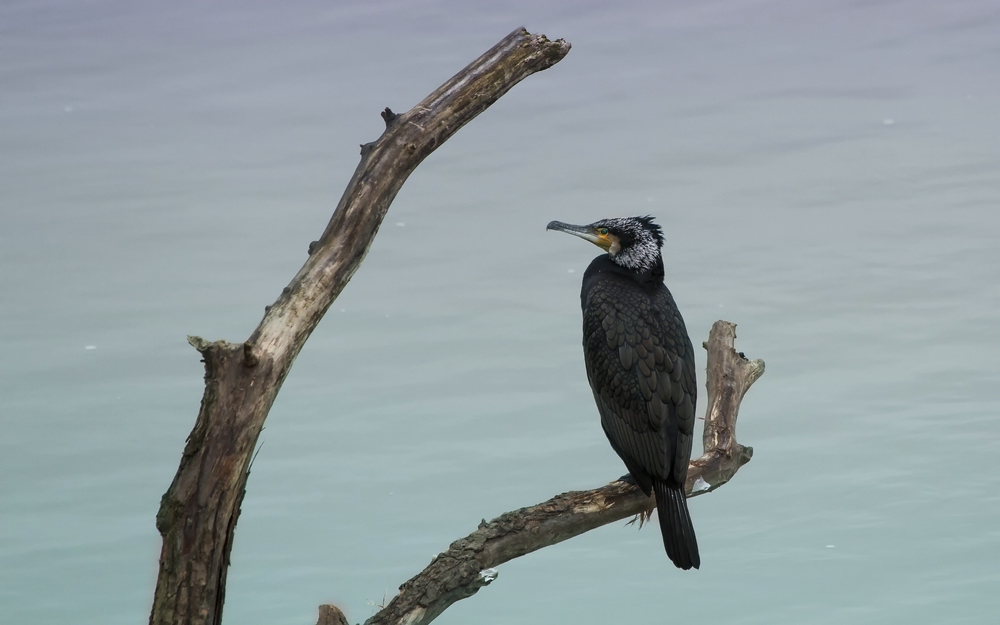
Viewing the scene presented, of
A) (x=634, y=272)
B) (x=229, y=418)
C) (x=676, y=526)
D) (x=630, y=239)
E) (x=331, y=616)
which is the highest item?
(x=630, y=239)

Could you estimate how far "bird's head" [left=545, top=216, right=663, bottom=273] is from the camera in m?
→ 3.47

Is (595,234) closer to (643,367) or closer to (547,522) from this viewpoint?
(643,367)

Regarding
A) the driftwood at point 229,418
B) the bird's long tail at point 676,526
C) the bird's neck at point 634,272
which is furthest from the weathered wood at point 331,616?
the bird's neck at point 634,272

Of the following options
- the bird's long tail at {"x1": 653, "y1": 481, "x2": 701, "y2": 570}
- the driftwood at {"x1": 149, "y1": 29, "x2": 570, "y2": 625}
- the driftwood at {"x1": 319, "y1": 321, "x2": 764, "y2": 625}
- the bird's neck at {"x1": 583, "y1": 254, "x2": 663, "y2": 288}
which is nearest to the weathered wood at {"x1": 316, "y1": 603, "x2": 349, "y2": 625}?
the driftwood at {"x1": 319, "y1": 321, "x2": 764, "y2": 625}

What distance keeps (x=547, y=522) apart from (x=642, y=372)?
535mm

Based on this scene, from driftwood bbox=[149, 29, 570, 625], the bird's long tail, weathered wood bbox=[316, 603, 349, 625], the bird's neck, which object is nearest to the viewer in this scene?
driftwood bbox=[149, 29, 570, 625]

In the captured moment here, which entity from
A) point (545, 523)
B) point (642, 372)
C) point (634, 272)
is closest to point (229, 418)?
point (545, 523)

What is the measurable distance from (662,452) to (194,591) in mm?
1267

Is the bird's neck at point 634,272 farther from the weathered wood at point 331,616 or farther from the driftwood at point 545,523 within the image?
the weathered wood at point 331,616

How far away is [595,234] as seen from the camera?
3580mm

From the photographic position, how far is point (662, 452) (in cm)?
312

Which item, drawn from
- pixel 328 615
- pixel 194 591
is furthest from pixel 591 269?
pixel 194 591

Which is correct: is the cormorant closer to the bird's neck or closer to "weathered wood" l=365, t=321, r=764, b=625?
the bird's neck

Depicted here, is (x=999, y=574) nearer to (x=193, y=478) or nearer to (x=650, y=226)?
(x=650, y=226)
